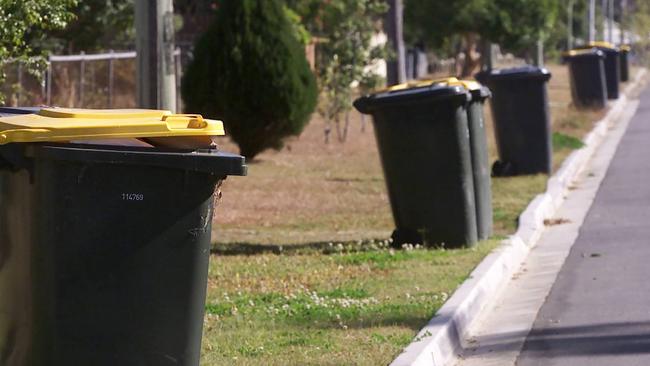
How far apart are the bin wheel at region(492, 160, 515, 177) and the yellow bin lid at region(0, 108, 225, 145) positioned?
1291 centimetres

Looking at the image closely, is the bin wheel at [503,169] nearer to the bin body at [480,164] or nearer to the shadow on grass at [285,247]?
the bin body at [480,164]

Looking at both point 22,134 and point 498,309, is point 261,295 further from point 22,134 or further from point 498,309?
point 22,134

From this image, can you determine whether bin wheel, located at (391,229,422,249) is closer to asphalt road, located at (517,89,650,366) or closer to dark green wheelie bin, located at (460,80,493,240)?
dark green wheelie bin, located at (460,80,493,240)

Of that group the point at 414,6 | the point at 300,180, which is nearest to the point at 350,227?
the point at 300,180

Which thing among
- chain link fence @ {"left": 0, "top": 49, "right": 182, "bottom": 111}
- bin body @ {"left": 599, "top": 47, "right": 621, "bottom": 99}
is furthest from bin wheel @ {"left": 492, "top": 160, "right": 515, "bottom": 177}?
bin body @ {"left": 599, "top": 47, "right": 621, "bottom": 99}

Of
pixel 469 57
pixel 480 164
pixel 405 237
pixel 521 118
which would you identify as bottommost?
pixel 405 237

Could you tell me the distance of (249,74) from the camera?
19547 mm

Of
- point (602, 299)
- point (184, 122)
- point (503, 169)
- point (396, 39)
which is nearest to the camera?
point (184, 122)

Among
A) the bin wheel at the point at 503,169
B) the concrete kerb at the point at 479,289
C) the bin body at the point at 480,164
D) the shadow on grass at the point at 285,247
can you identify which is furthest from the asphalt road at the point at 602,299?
the bin wheel at the point at 503,169

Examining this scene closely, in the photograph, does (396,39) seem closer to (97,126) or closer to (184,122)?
(184,122)

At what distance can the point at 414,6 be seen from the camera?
4347cm

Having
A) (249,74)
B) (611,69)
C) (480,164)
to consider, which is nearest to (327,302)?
(480,164)

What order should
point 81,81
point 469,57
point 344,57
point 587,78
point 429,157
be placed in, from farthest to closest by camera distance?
point 469,57, point 587,78, point 344,57, point 81,81, point 429,157

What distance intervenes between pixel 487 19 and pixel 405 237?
99.8 ft
